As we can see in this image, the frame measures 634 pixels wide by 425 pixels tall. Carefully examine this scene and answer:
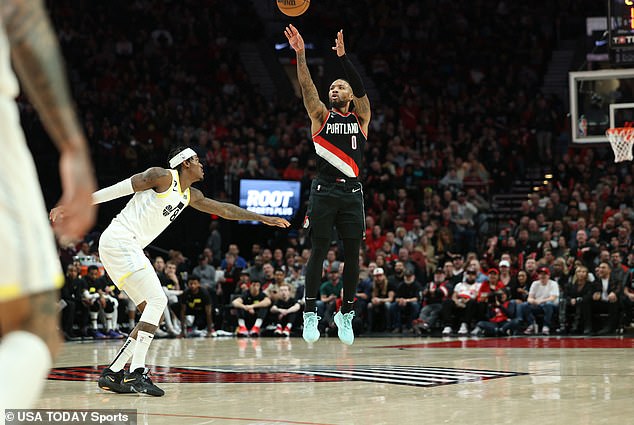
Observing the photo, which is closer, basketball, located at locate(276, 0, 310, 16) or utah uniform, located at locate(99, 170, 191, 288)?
utah uniform, located at locate(99, 170, 191, 288)

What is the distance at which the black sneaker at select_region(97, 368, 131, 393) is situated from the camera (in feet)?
26.0

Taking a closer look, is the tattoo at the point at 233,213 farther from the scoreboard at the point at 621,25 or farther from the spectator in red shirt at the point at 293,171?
the spectator in red shirt at the point at 293,171

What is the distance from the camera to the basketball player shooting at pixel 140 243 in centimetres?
805

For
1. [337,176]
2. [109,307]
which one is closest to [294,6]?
[337,176]

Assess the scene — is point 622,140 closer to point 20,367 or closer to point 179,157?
point 179,157

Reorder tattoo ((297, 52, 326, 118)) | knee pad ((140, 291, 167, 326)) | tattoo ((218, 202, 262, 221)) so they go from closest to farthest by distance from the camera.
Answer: knee pad ((140, 291, 167, 326)), tattoo ((218, 202, 262, 221)), tattoo ((297, 52, 326, 118))

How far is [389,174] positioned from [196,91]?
24.9 feet

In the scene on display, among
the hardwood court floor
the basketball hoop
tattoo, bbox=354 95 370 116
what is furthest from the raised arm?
the basketball hoop

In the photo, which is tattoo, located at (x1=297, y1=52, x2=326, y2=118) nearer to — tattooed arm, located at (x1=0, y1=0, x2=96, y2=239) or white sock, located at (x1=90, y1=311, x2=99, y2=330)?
tattooed arm, located at (x1=0, y1=0, x2=96, y2=239)

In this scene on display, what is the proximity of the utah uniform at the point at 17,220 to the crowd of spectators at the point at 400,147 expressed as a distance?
15.9 m

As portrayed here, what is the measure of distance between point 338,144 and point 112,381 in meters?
3.24

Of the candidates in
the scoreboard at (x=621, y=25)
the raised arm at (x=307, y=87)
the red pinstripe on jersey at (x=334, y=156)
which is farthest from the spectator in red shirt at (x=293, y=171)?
the raised arm at (x=307, y=87)

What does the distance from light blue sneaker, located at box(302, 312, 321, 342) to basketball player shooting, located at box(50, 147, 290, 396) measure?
1.32 metres

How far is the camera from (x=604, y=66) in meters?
18.0
